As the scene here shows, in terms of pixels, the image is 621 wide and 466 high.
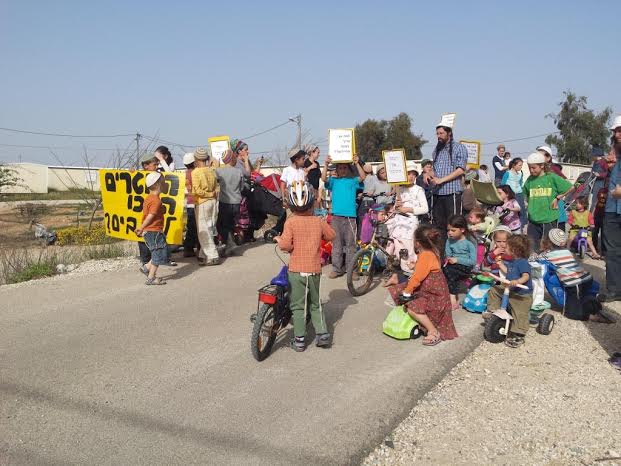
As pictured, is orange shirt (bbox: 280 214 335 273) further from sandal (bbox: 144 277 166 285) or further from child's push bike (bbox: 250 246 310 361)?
sandal (bbox: 144 277 166 285)

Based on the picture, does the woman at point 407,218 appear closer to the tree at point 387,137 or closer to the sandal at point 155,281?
the sandal at point 155,281

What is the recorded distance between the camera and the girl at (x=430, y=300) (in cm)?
609

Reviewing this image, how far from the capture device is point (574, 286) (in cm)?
701

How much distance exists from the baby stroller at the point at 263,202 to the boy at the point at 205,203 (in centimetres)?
199

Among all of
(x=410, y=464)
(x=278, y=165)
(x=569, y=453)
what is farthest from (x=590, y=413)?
(x=278, y=165)

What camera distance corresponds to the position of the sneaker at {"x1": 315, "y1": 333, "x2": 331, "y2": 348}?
5.79 meters

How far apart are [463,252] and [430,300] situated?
1.42 meters

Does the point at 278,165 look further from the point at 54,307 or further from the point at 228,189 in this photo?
the point at 54,307

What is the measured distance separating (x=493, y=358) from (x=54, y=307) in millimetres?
5325

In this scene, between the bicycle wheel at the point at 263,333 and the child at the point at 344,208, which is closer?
the bicycle wheel at the point at 263,333

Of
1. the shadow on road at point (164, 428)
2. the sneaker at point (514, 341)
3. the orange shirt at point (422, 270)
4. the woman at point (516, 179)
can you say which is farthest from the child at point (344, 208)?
the woman at point (516, 179)

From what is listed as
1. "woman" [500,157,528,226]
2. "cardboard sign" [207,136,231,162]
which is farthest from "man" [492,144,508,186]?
"cardboard sign" [207,136,231,162]

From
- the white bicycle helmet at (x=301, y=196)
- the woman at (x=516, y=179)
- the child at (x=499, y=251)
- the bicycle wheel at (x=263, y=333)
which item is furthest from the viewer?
the woman at (x=516, y=179)

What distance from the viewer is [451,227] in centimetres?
727
